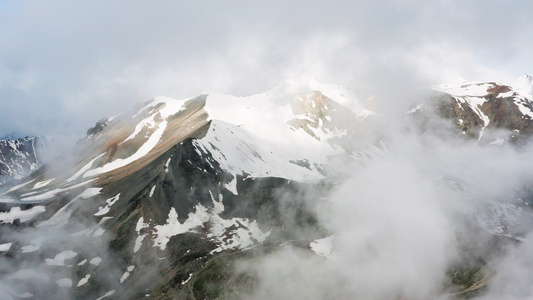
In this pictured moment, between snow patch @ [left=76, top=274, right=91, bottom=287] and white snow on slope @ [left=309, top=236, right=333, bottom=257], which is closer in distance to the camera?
snow patch @ [left=76, top=274, right=91, bottom=287]

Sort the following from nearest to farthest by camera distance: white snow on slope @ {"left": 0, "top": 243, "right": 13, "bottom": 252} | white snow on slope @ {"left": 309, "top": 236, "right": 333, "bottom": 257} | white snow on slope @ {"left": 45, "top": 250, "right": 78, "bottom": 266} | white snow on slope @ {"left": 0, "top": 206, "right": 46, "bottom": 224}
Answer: white snow on slope @ {"left": 45, "top": 250, "right": 78, "bottom": 266} → white snow on slope @ {"left": 0, "top": 243, "right": 13, "bottom": 252} → white snow on slope @ {"left": 0, "top": 206, "right": 46, "bottom": 224} → white snow on slope @ {"left": 309, "top": 236, "right": 333, "bottom": 257}

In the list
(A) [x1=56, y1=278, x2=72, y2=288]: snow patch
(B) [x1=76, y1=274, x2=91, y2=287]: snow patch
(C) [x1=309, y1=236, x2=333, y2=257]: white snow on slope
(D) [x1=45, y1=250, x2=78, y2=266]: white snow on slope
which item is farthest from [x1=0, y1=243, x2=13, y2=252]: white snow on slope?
(C) [x1=309, y1=236, x2=333, y2=257]: white snow on slope

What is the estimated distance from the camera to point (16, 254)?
16188 cm

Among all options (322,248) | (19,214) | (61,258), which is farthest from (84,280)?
(322,248)

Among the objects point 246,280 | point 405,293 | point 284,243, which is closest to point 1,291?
point 246,280

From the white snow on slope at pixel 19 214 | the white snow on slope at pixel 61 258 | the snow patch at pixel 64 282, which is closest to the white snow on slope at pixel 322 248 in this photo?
the snow patch at pixel 64 282

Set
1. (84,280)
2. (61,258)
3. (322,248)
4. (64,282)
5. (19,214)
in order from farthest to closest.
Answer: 1. (322,248)
2. (19,214)
3. (61,258)
4. (84,280)
5. (64,282)

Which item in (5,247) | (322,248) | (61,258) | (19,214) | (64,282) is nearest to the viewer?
(64,282)

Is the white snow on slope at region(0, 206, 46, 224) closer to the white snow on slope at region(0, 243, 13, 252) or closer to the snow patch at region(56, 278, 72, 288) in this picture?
the white snow on slope at region(0, 243, 13, 252)

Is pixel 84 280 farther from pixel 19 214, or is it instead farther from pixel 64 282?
pixel 19 214

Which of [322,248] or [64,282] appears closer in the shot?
[64,282]

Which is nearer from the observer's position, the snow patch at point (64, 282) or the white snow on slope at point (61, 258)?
the snow patch at point (64, 282)

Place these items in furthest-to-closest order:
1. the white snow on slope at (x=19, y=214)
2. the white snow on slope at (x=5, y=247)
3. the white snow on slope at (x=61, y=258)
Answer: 1. the white snow on slope at (x=19, y=214)
2. the white snow on slope at (x=5, y=247)
3. the white snow on slope at (x=61, y=258)

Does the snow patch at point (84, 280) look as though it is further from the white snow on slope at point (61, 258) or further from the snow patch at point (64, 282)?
the white snow on slope at point (61, 258)
